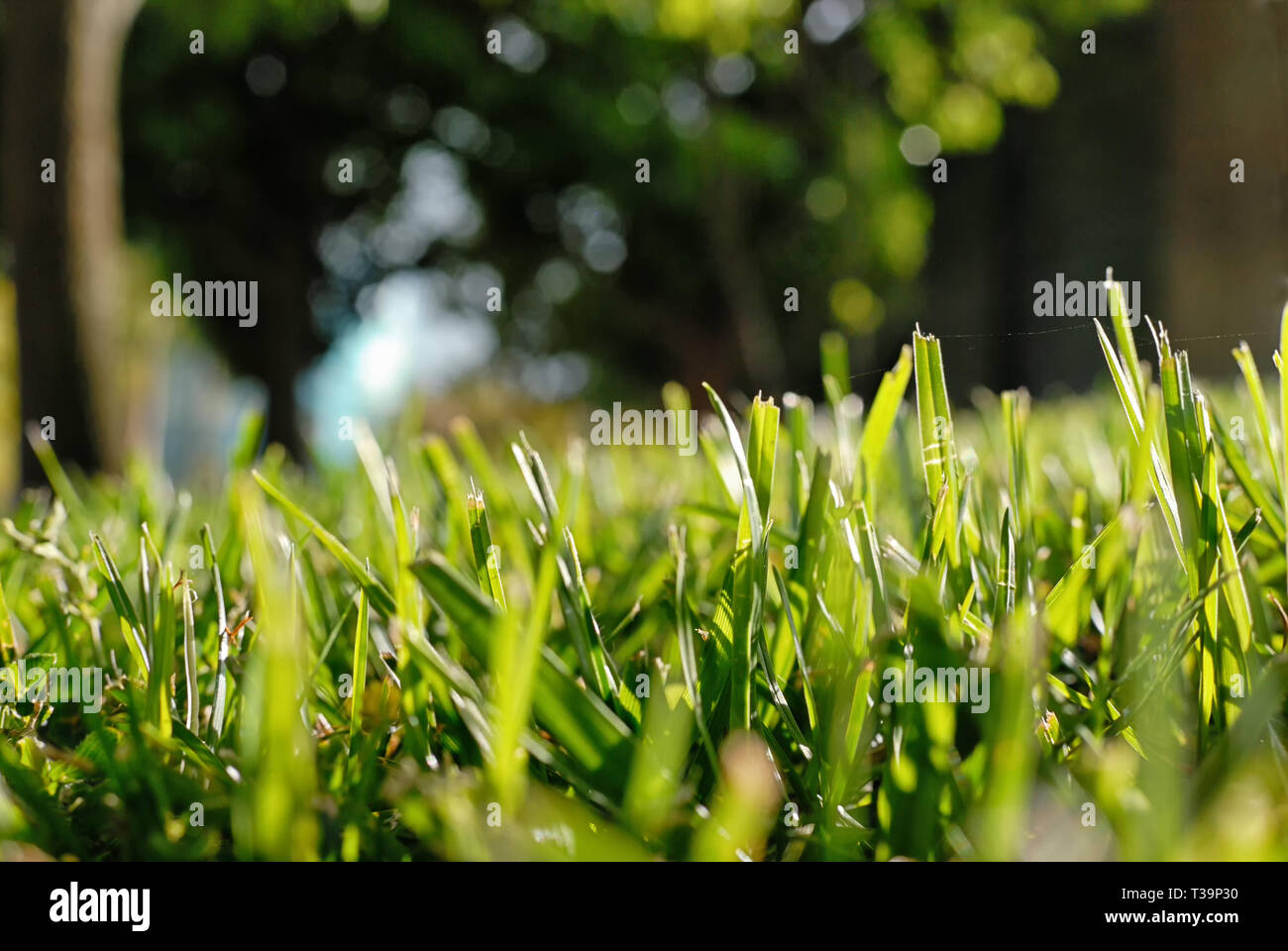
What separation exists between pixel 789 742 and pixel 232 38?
6.58 m

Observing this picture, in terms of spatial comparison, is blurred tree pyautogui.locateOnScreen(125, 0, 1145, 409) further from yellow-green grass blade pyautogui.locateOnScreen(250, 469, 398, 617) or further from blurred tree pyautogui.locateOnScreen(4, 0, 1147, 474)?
yellow-green grass blade pyautogui.locateOnScreen(250, 469, 398, 617)

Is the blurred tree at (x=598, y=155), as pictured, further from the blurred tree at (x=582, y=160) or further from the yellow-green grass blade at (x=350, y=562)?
the yellow-green grass blade at (x=350, y=562)

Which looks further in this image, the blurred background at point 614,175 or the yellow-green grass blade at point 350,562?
the blurred background at point 614,175

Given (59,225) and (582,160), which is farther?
(582,160)

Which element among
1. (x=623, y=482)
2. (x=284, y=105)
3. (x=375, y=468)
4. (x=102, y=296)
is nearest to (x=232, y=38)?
(x=284, y=105)

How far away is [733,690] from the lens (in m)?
0.40

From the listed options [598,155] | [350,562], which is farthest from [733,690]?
[598,155]

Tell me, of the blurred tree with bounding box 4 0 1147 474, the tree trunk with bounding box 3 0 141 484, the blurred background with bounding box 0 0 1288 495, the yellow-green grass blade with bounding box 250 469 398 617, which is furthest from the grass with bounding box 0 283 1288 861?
the blurred tree with bounding box 4 0 1147 474

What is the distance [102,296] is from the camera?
9.38 ft

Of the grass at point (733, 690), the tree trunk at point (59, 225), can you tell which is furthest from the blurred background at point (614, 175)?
the grass at point (733, 690)

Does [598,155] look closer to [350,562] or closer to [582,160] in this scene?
[582,160]

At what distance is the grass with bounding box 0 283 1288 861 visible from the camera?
0.31 meters

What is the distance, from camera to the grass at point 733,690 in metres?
0.31
